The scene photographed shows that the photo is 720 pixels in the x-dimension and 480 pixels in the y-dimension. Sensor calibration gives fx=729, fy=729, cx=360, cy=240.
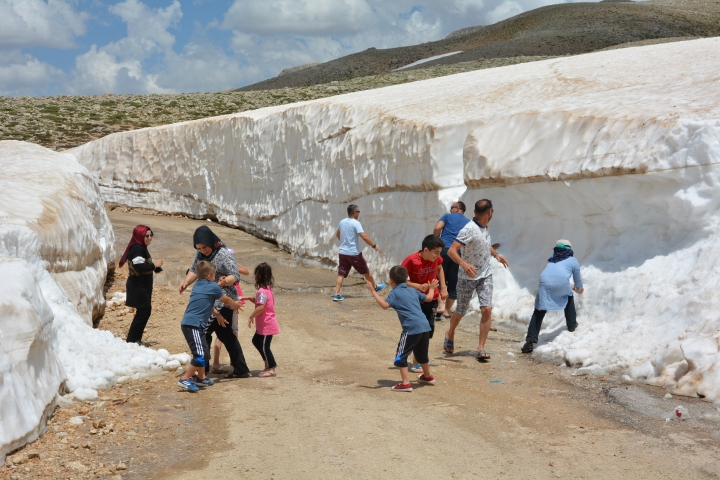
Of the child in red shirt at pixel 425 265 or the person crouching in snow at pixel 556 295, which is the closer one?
the child in red shirt at pixel 425 265

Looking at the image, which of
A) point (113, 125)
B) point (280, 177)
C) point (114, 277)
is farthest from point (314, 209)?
point (113, 125)

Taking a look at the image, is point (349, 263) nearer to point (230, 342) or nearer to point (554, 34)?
point (230, 342)

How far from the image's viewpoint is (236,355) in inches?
271

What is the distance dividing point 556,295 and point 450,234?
1.81 m

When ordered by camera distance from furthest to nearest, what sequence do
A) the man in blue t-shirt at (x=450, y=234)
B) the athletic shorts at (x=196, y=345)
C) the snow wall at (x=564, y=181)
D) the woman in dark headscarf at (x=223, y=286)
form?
the man in blue t-shirt at (x=450, y=234) → the snow wall at (x=564, y=181) → the woman in dark headscarf at (x=223, y=286) → the athletic shorts at (x=196, y=345)

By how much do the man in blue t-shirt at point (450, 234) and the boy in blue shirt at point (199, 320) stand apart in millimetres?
3378

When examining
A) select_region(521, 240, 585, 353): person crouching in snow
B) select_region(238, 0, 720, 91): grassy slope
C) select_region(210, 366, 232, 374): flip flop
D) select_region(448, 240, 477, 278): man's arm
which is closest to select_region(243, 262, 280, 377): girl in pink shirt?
select_region(210, 366, 232, 374): flip flop

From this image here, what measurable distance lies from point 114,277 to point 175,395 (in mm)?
6638

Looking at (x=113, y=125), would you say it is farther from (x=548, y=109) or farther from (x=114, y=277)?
(x=548, y=109)

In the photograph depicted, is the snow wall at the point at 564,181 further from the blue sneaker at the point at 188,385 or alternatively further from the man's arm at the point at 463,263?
the blue sneaker at the point at 188,385

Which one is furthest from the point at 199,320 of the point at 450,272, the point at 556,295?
the point at 450,272

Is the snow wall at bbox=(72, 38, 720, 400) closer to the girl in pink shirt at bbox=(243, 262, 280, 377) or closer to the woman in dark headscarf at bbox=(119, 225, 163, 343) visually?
the girl in pink shirt at bbox=(243, 262, 280, 377)

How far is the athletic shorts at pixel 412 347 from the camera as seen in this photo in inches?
245

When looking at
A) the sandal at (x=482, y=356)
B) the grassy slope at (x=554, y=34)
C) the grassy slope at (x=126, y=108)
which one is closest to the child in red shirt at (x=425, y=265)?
the sandal at (x=482, y=356)
